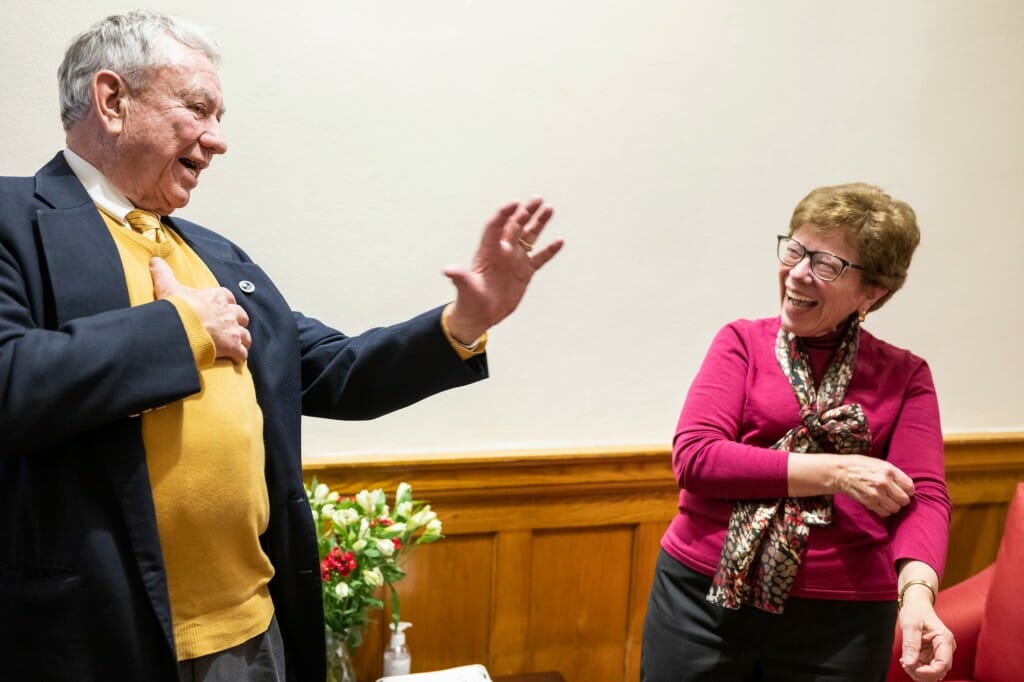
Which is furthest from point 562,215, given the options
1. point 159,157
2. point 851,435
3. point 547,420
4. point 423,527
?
point 159,157

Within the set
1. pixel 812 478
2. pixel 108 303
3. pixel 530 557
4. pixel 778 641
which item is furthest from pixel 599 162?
pixel 108 303

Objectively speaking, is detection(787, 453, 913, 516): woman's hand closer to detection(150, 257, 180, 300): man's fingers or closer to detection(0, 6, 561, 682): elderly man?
detection(0, 6, 561, 682): elderly man

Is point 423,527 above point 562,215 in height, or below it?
below

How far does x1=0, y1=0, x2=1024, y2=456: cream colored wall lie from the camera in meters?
2.46

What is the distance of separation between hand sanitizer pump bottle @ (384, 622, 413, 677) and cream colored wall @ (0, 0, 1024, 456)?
0.46m

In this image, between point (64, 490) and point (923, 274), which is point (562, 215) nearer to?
point (923, 274)

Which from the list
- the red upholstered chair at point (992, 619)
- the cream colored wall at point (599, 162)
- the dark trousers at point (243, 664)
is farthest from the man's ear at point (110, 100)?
the red upholstered chair at point (992, 619)

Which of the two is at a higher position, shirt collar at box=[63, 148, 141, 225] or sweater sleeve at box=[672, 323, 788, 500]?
shirt collar at box=[63, 148, 141, 225]

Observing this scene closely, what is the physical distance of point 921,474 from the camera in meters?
1.86

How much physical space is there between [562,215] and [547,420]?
1.86 feet

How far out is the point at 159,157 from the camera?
1.36 m

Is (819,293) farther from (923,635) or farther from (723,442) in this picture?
(923,635)

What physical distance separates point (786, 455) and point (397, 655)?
1.15m

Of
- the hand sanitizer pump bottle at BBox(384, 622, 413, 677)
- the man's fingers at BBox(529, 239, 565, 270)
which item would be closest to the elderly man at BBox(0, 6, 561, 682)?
the man's fingers at BBox(529, 239, 565, 270)
